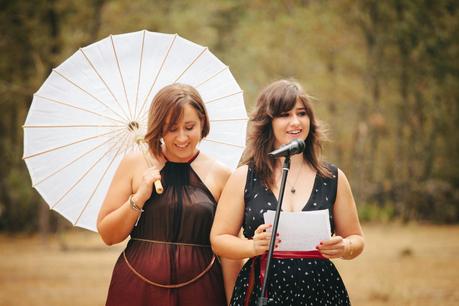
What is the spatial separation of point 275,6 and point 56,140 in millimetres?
26458

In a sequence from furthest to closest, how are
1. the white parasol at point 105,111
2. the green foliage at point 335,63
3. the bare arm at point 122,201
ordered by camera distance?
the green foliage at point 335,63, the white parasol at point 105,111, the bare arm at point 122,201

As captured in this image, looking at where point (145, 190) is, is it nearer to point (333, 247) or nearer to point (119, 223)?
point (119, 223)

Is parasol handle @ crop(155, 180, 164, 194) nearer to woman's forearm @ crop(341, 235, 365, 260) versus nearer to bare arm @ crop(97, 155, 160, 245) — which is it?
bare arm @ crop(97, 155, 160, 245)

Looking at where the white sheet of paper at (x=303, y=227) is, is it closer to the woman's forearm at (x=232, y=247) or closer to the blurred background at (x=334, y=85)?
the woman's forearm at (x=232, y=247)

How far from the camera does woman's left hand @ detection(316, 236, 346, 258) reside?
3791 millimetres

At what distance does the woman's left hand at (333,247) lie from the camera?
3791 millimetres

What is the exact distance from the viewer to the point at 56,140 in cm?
488

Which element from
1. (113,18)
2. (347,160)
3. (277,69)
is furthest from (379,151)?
(113,18)

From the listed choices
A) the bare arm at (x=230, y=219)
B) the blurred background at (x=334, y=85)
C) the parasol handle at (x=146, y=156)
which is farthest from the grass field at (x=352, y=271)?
the bare arm at (x=230, y=219)

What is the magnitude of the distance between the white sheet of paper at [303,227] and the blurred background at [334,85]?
12.4m

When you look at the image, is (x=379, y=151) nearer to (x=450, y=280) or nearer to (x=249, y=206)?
(x=450, y=280)

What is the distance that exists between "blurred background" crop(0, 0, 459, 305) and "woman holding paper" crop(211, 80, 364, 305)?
1225 cm

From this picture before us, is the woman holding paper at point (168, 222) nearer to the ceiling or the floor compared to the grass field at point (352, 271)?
nearer to the ceiling

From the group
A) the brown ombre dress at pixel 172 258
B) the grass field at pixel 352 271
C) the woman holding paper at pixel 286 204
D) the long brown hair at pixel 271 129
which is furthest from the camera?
the grass field at pixel 352 271
